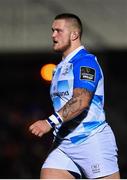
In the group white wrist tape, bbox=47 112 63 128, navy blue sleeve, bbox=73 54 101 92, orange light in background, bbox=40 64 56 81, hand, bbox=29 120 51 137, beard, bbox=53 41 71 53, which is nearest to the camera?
hand, bbox=29 120 51 137

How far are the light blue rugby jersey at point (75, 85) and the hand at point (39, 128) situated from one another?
1.54 feet

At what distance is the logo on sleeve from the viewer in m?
6.06

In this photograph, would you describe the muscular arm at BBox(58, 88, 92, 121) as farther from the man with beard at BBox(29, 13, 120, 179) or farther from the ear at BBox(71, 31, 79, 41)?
the ear at BBox(71, 31, 79, 41)

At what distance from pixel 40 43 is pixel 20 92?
2.40m

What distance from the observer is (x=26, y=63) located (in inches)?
635

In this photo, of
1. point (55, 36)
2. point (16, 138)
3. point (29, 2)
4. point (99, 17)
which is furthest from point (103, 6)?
point (55, 36)

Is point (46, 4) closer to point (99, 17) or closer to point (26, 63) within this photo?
point (99, 17)

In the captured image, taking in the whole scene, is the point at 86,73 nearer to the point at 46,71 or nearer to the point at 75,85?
the point at 75,85

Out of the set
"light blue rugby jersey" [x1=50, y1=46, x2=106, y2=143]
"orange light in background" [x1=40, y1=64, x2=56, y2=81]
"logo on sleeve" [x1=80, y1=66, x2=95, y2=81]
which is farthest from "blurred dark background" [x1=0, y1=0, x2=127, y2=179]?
"logo on sleeve" [x1=80, y1=66, x2=95, y2=81]

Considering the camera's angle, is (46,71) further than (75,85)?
Yes

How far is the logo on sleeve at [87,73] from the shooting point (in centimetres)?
606

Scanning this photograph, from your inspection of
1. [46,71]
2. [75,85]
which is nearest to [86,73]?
[75,85]

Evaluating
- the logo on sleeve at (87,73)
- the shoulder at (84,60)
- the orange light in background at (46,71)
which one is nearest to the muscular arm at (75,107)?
the logo on sleeve at (87,73)

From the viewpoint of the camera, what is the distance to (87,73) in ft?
20.0
